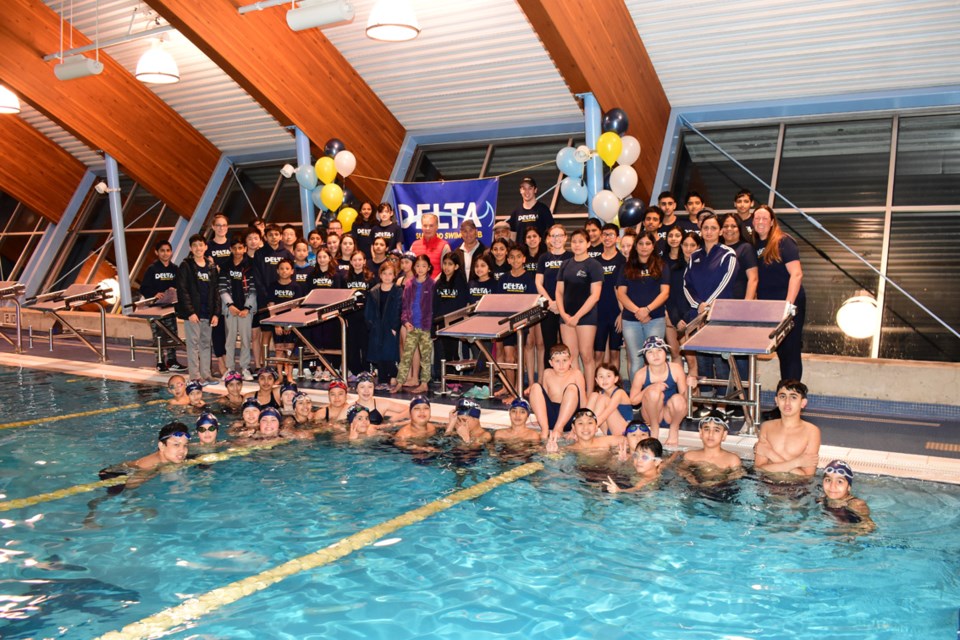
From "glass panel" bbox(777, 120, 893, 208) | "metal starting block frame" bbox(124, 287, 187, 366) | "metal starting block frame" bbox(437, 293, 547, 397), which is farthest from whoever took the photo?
"metal starting block frame" bbox(124, 287, 187, 366)

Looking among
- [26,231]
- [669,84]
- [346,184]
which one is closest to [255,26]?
[346,184]

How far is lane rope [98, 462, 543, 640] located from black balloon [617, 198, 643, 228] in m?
4.02

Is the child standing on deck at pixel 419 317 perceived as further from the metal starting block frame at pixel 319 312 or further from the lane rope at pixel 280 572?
the lane rope at pixel 280 572

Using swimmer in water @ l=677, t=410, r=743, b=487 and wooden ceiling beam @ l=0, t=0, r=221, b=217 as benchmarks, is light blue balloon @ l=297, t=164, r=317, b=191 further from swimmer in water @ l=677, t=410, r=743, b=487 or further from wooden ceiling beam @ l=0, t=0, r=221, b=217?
swimmer in water @ l=677, t=410, r=743, b=487

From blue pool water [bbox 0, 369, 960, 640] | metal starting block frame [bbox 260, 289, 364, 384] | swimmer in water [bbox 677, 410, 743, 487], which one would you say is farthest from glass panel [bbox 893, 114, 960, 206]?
metal starting block frame [bbox 260, 289, 364, 384]

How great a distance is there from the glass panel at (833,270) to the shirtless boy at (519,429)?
14.6ft

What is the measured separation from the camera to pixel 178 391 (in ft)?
28.0

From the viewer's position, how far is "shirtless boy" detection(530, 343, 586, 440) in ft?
22.4

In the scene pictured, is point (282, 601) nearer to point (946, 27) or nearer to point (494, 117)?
point (946, 27)

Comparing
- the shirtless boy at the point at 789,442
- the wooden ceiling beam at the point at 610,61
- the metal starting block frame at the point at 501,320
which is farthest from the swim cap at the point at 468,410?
the wooden ceiling beam at the point at 610,61

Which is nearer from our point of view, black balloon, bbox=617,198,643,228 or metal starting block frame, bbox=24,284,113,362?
black balloon, bbox=617,198,643,228

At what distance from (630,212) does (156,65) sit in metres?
5.74

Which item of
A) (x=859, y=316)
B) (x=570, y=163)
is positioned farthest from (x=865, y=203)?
(x=570, y=163)

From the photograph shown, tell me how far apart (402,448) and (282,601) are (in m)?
2.94
